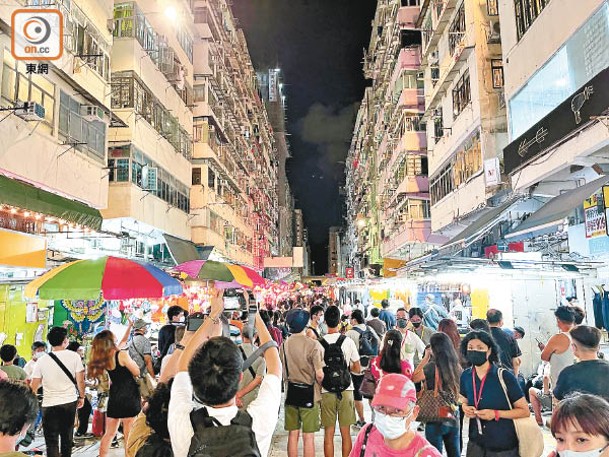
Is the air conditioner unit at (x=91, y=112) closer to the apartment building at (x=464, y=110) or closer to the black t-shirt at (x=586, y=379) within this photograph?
the apartment building at (x=464, y=110)

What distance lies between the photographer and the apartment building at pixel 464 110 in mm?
16281

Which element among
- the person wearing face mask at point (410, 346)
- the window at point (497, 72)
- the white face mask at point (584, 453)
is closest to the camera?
the white face mask at point (584, 453)

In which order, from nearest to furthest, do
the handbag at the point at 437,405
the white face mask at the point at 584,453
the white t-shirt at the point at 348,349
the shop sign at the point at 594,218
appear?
the white face mask at the point at 584,453, the handbag at the point at 437,405, the white t-shirt at the point at 348,349, the shop sign at the point at 594,218

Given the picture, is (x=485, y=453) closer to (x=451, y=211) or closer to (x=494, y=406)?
(x=494, y=406)

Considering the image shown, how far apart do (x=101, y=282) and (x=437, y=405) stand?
175 inches

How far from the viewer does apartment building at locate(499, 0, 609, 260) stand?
30.7 ft

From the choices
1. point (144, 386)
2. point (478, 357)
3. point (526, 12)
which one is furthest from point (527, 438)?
point (526, 12)

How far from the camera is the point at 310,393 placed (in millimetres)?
6719

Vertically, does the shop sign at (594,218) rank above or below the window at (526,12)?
below

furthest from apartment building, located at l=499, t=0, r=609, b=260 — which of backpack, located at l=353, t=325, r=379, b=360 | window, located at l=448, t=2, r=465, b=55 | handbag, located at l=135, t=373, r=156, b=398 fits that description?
handbag, located at l=135, t=373, r=156, b=398

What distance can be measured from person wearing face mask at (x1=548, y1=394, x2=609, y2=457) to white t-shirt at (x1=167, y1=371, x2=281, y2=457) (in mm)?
1583

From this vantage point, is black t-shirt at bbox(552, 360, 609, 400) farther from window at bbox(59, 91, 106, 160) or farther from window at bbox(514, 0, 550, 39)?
window at bbox(59, 91, 106, 160)

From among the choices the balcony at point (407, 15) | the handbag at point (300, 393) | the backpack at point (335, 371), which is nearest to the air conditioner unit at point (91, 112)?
the handbag at point (300, 393)

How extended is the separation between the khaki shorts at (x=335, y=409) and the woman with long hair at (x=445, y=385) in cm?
153
